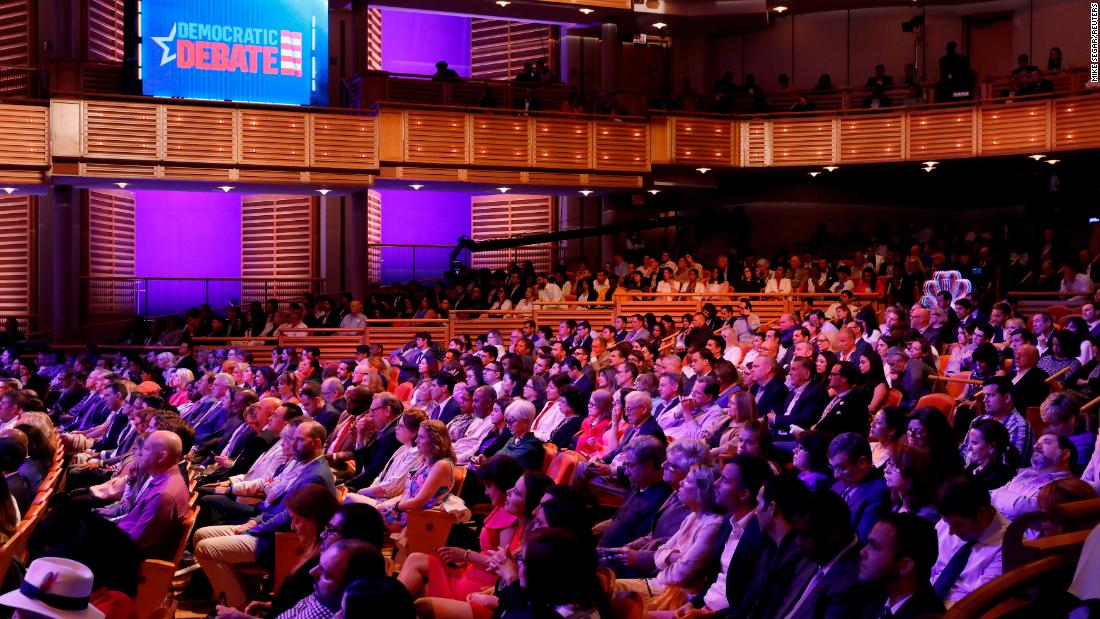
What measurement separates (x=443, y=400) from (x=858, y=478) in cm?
409

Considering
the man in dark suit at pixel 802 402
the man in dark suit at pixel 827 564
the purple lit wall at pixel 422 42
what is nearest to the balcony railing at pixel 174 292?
the purple lit wall at pixel 422 42

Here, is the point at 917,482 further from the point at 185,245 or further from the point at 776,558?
the point at 185,245

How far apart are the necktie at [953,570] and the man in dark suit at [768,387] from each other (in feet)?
11.7

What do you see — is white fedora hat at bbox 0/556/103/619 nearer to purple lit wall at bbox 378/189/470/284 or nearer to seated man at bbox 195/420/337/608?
seated man at bbox 195/420/337/608

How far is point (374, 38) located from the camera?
17688mm

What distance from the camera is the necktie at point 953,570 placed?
3.44 meters

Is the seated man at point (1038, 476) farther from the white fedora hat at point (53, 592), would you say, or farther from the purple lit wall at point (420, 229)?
the purple lit wall at point (420, 229)

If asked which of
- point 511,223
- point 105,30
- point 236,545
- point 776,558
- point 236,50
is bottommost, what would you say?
point 236,545

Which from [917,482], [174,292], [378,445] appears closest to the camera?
[917,482]

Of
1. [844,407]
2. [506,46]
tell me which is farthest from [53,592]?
[506,46]

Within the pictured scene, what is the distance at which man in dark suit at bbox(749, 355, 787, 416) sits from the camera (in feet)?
23.3

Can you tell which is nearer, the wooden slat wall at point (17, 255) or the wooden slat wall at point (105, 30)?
the wooden slat wall at point (105, 30)

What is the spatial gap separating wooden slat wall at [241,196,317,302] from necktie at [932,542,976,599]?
14.8 meters

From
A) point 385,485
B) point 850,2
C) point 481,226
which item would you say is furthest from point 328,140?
point 385,485
